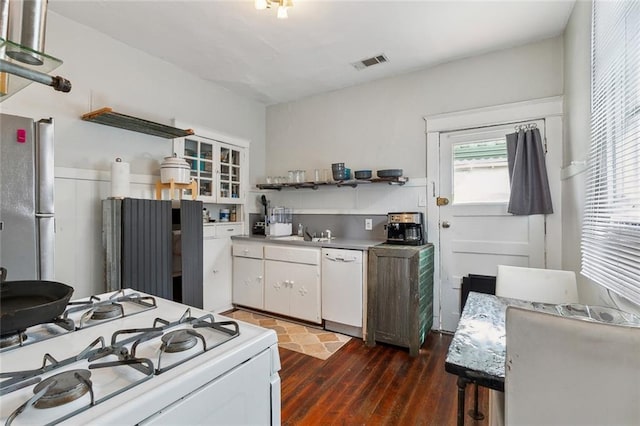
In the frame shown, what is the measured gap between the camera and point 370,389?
2088 millimetres

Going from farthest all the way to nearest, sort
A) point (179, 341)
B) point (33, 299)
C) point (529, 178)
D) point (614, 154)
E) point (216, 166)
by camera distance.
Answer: point (216, 166) < point (529, 178) < point (614, 154) < point (33, 299) < point (179, 341)

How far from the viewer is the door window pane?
9.16 feet

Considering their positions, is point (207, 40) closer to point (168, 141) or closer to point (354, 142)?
point (168, 141)

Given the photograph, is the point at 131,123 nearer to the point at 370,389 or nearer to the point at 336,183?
the point at 336,183

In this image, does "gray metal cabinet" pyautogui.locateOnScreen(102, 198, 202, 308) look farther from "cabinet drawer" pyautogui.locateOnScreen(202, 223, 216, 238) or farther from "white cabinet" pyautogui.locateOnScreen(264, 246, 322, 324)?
"white cabinet" pyautogui.locateOnScreen(264, 246, 322, 324)

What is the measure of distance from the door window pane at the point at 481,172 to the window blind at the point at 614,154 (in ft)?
3.09

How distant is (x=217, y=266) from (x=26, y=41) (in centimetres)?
295

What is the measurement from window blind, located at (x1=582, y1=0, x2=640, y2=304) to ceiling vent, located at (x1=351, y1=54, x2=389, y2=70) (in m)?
1.59

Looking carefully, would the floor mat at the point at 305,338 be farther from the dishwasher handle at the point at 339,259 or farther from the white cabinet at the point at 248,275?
the dishwasher handle at the point at 339,259

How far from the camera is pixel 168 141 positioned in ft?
10.1

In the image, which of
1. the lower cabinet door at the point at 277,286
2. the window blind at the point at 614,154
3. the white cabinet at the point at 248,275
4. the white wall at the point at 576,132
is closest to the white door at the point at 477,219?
the white wall at the point at 576,132

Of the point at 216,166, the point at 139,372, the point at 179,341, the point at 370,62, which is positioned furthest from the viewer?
the point at 216,166

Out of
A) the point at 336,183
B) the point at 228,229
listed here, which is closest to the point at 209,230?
the point at 228,229

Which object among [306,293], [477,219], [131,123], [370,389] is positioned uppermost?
[131,123]
